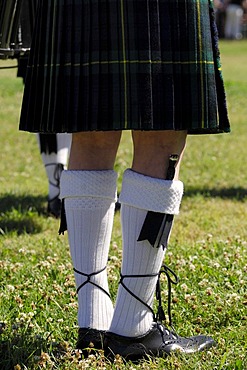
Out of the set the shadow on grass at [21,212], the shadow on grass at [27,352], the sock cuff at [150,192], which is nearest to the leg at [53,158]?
the shadow on grass at [21,212]

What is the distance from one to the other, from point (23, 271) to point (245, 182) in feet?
8.51

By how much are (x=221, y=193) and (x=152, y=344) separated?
2872 millimetres

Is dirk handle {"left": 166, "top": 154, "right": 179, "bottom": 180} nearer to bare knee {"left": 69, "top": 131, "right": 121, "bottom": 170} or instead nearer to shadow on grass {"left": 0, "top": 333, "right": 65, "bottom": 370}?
bare knee {"left": 69, "top": 131, "right": 121, "bottom": 170}

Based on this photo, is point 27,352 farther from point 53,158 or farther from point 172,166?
point 53,158

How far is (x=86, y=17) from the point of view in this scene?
85.5 inches

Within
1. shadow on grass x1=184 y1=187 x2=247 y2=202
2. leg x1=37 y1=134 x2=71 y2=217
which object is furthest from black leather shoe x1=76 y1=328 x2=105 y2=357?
shadow on grass x1=184 y1=187 x2=247 y2=202

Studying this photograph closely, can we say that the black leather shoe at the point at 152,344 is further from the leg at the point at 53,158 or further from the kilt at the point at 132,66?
the leg at the point at 53,158

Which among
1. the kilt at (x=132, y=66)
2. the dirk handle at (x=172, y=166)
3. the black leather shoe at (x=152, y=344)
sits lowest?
the black leather shoe at (x=152, y=344)

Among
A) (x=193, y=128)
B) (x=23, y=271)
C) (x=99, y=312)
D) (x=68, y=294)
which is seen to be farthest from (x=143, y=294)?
(x=23, y=271)

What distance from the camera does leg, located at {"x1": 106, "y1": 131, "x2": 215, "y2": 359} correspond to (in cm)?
224

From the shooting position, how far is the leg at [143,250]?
2.24 meters

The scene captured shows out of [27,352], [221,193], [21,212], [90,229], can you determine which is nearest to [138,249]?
[90,229]

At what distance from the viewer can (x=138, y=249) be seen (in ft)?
7.52

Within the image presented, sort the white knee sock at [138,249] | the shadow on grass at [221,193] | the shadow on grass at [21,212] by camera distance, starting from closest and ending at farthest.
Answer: the white knee sock at [138,249], the shadow on grass at [21,212], the shadow on grass at [221,193]
